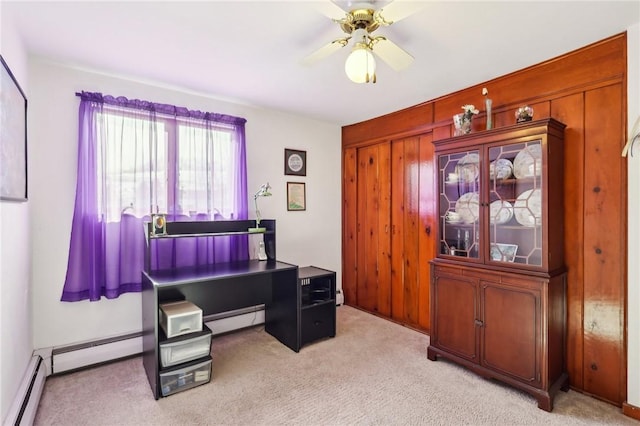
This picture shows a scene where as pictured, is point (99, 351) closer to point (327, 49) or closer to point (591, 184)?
A: point (327, 49)

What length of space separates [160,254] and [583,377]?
135 inches

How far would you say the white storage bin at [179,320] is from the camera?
227 cm

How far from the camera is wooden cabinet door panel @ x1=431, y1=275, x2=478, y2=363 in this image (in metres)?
2.48

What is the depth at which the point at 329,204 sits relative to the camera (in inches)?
165

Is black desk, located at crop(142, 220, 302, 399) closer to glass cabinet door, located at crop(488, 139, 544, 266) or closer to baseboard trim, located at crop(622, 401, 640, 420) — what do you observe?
glass cabinet door, located at crop(488, 139, 544, 266)

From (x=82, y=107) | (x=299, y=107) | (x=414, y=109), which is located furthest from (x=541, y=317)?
(x=82, y=107)

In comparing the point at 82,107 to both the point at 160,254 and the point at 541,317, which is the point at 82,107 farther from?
the point at 541,317

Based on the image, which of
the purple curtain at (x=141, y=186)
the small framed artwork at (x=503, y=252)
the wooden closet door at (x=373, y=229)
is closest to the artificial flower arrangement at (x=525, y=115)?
the small framed artwork at (x=503, y=252)

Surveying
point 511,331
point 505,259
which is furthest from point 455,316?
point 505,259

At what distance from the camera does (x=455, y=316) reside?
8.50ft

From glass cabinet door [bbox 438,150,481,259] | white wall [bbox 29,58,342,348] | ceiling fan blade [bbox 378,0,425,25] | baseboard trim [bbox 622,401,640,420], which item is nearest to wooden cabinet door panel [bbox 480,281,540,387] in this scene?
glass cabinet door [bbox 438,150,481,259]

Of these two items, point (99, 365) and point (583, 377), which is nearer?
point (583, 377)

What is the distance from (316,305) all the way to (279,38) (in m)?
2.24

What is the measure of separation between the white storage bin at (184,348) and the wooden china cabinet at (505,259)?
1.86 m
